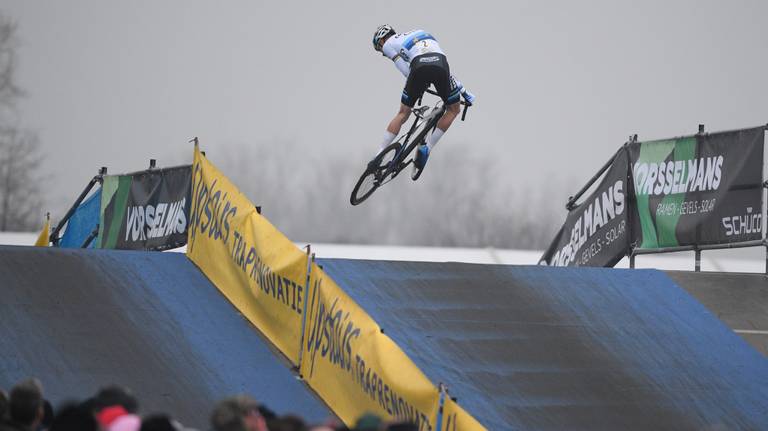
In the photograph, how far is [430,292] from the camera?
12094mm

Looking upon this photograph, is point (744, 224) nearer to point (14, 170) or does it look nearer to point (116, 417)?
point (116, 417)

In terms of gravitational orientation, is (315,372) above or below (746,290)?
below

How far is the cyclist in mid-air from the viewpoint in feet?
46.1

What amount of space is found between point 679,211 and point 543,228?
1494 inches

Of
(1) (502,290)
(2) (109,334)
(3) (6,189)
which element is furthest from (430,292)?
(3) (6,189)

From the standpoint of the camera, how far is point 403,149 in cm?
1486

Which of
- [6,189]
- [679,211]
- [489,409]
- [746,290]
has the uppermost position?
[6,189]

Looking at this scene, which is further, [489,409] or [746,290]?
[746,290]

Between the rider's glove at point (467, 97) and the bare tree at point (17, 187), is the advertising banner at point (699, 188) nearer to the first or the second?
the rider's glove at point (467, 97)

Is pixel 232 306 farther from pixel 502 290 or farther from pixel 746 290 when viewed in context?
pixel 746 290

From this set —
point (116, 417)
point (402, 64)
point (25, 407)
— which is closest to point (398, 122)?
point (402, 64)

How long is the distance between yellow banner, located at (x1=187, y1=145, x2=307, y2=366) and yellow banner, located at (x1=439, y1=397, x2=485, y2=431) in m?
2.58

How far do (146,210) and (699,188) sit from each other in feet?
23.3

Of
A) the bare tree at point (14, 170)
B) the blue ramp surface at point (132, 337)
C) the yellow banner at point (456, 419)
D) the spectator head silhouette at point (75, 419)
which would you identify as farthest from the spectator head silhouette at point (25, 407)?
the bare tree at point (14, 170)
